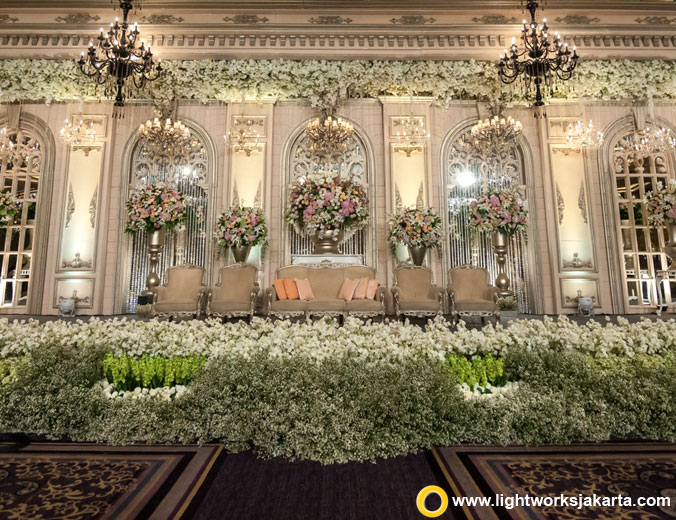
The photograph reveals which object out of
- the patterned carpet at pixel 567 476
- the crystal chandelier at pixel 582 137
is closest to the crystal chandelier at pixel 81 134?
the patterned carpet at pixel 567 476

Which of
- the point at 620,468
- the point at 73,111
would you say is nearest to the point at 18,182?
the point at 73,111

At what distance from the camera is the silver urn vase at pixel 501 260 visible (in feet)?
22.0

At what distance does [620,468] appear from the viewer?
1585 millimetres

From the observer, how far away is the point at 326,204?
20.9ft

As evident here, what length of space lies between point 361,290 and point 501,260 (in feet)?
9.83

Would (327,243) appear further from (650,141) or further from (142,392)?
(650,141)

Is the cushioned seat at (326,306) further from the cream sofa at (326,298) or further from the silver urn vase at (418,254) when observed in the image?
the silver urn vase at (418,254)

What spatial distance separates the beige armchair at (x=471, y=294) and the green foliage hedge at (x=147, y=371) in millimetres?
3935

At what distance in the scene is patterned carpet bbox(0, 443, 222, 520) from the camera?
1278 mm

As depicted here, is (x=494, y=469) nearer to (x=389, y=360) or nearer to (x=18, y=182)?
(x=389, y=360)

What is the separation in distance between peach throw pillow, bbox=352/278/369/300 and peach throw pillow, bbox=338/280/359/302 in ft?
0.16

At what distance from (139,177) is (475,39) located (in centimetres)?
665

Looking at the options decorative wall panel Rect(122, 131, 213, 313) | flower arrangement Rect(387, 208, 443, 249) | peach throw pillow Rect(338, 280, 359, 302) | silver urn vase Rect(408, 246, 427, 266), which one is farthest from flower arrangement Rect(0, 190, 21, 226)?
silver urn vase Rect(408, 246, 427, 266)

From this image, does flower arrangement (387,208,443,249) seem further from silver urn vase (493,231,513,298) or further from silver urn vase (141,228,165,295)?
silver urn vase (141,228,165,295)
